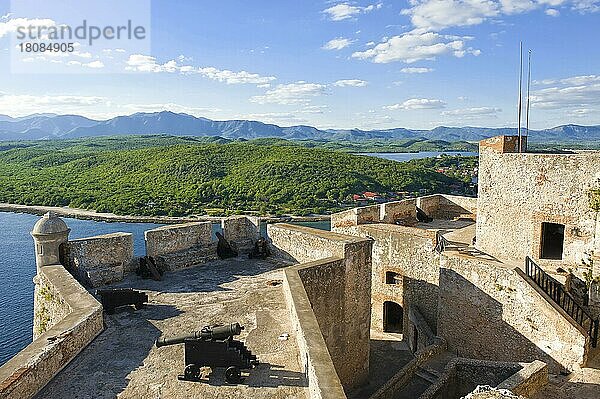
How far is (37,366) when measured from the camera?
6.11 m

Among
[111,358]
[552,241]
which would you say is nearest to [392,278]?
[552,241]

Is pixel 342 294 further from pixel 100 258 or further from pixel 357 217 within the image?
pixel 357 217

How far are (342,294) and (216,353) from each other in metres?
4.29

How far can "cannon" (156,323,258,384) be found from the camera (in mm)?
6340

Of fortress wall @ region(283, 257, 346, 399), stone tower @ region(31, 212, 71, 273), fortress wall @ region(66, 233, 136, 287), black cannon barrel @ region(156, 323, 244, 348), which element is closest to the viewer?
fortress wall @ region(283, 257, 346, 399)

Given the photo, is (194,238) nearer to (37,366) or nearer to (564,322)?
(37,366)

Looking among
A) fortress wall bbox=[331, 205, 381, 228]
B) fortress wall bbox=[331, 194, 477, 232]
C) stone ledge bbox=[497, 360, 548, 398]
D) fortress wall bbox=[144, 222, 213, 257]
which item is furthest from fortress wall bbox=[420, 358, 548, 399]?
fortress wall bbox=[331, 205, 381, 228]

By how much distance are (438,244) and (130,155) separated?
81172mm

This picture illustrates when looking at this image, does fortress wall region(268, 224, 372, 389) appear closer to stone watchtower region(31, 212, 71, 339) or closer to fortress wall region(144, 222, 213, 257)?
fortress wall region(144, 222, 213, 257)

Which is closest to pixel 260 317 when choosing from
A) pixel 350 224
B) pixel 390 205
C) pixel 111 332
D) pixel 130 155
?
pixel 111 332

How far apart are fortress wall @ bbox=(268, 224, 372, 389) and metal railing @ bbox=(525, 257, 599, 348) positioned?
13.5 feet

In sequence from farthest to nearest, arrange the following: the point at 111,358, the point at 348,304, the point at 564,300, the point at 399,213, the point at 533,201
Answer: the point at 399,213 → the point at 533,201 → the point at 564,300 → the point at 348,304 → the point at 111,358

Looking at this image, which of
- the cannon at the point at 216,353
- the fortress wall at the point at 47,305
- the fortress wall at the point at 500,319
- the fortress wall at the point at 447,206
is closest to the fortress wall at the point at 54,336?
the fortress wall at the point at 47,305

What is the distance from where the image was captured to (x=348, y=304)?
412 inches
